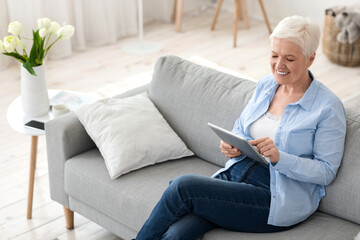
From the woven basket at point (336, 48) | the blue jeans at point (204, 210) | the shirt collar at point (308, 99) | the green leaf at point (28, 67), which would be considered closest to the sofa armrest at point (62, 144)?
the green leaf at point (28, 67)

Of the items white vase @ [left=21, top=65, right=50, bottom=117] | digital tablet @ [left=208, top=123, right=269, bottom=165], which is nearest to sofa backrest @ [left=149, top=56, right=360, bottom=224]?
digital tablet @ [left=208, top=123, right=269, bottom=165]

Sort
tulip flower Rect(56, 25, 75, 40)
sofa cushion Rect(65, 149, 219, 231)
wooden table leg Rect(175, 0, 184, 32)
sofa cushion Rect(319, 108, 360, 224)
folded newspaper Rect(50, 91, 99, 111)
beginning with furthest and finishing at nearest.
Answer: wooden table leg Rect(175, 0, 184, 32) → folded newspaper Rect(50, 91, 99, 111) → tulip flower Rect(56, 25, 75, 40) → sofa cushion Rect(65, 149, 219, 231) → sofa cushion Rect(319, 108, 360, 224)

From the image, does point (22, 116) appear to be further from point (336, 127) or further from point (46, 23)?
point (336, 127)

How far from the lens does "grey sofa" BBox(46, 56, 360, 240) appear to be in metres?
2.08

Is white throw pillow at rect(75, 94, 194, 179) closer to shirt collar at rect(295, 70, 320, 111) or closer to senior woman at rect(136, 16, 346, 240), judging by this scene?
senior woman at rect(136, 16, 346, 240)

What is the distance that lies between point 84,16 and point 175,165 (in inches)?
108

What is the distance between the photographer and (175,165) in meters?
2.46

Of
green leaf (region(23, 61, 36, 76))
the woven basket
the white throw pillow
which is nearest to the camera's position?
the white throw pillow

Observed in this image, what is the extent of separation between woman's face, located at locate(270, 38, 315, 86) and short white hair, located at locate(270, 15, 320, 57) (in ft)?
0.06

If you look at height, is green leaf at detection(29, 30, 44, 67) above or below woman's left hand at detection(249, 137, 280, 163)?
above

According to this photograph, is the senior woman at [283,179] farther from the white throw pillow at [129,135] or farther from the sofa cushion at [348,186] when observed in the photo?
the white throw pillow at [129,135]

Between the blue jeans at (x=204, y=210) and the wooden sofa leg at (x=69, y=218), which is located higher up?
the blue jeans at (x=204, y=210)

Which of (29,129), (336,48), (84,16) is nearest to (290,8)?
(336,48)

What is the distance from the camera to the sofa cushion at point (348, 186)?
2062 mm
